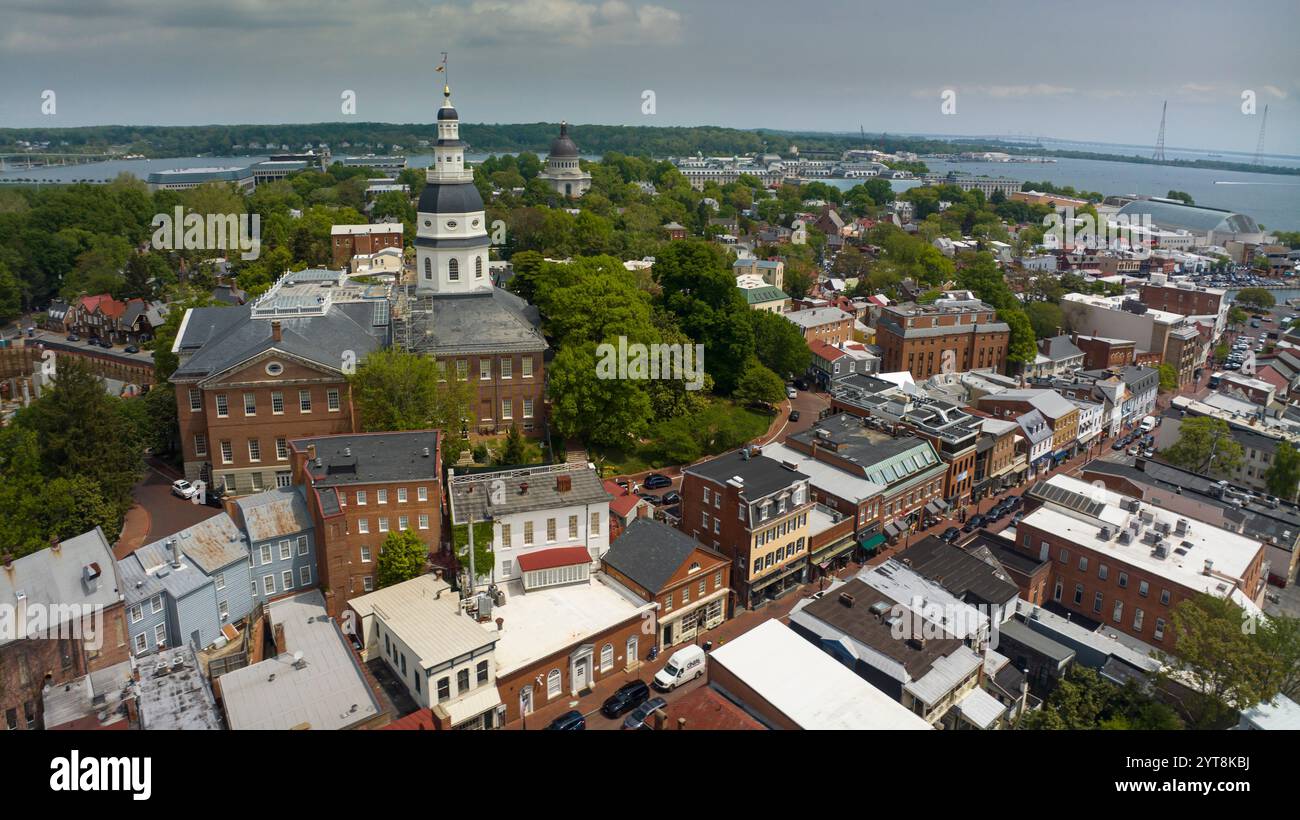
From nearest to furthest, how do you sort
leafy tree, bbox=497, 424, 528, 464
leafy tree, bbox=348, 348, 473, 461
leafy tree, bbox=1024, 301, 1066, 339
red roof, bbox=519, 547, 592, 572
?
1. red roof, bbox=519, 547, 592, 572
2. leafy tree, bbox=348, 348, 473, 461
3. leafy tree, bbox=497, 424, 528, 464
4. leafy tree, bbox=1024, 301, 1066, 339

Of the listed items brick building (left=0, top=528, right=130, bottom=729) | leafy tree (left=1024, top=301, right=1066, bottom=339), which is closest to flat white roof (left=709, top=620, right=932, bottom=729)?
brick building (left=0, top=528, right=130, bottom=729)

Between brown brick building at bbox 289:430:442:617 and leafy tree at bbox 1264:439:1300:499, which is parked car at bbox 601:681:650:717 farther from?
leafy tree at bbox 1264:439:1300:499

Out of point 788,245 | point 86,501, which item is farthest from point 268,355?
point 788,245

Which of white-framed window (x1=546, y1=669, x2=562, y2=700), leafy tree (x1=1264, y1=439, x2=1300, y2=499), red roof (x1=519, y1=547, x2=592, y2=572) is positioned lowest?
white-framed window (x1=546, y1=669, x2=562, y2=700)

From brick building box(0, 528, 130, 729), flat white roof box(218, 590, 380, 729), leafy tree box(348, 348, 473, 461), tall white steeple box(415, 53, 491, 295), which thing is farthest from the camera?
tall white steeple box(415, 53, 491, 295)

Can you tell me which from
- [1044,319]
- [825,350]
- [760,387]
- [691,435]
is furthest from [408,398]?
[1044,319]

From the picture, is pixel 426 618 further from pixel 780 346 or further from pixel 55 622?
pixel 780 346

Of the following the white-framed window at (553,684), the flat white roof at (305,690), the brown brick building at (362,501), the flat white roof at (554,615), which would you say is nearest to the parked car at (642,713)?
the white-framed window at (553,684)
